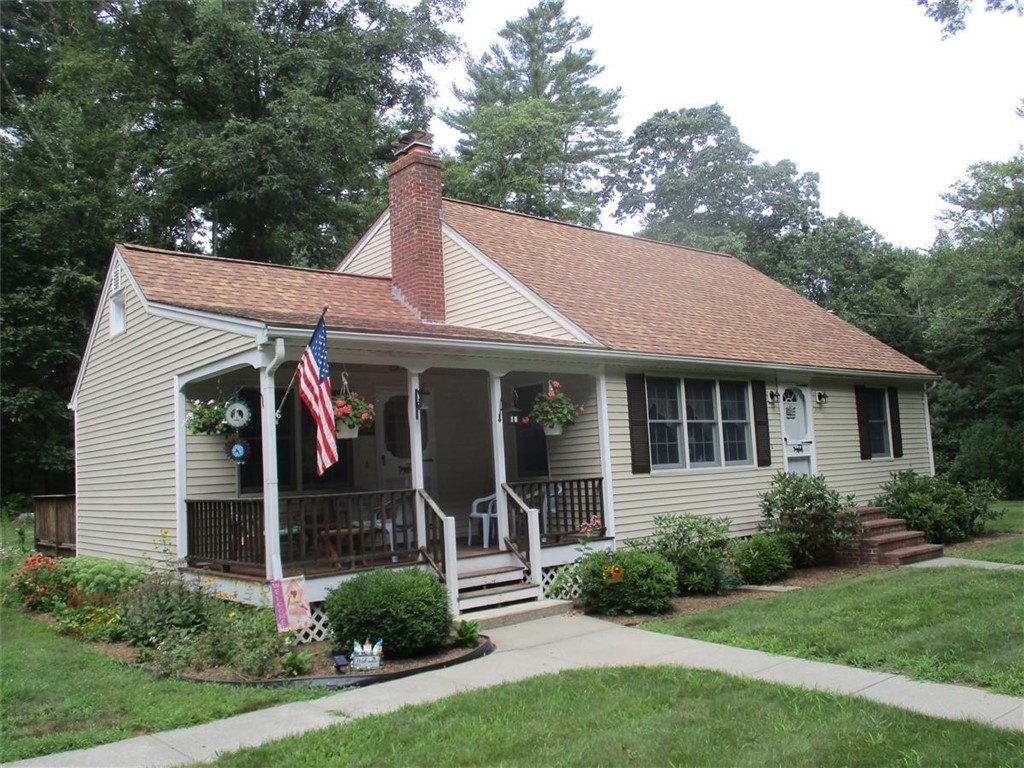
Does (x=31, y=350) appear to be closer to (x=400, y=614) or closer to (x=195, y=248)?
(x=195, y=248)

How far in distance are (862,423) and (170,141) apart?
65.1ft

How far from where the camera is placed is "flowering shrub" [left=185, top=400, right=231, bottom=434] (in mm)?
9148

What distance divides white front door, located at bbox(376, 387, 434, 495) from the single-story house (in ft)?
0.10

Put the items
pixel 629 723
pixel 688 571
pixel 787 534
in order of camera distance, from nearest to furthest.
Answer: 1. pixel 629 723
2. pixel 688 571
3. pixel 787 534

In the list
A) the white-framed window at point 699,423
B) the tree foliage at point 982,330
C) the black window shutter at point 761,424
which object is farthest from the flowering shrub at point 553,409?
the tree foliage at point 982,330

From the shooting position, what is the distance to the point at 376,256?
47.8 ft

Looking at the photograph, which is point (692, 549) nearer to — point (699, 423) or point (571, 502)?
point (571, 502)

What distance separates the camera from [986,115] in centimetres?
1424

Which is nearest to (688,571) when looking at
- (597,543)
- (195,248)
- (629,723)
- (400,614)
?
(597,543)

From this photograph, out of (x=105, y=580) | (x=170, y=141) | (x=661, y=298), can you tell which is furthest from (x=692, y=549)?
(x=170, y=141)

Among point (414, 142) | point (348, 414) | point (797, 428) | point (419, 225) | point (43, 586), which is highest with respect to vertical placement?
point (414, 142)

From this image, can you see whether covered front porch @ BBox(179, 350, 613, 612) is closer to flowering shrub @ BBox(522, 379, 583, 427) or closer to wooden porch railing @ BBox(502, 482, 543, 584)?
wooden porch railing @ BBox(502, 482, 543, 584)

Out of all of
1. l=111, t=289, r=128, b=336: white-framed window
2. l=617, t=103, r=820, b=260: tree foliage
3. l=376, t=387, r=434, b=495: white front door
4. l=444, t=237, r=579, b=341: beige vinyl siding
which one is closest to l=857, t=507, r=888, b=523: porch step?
l=444, t=237, r=579, b=341: beige vinyl siding

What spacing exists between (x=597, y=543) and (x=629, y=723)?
5383mm
